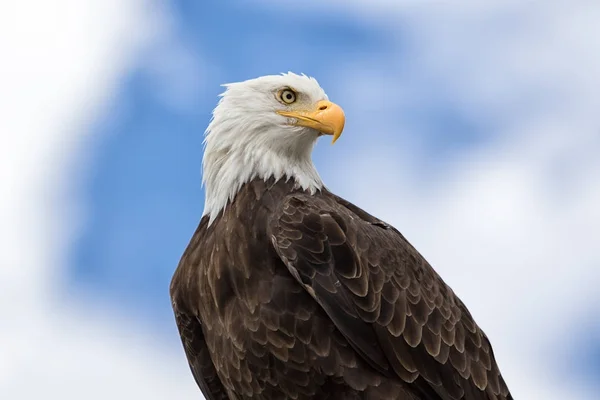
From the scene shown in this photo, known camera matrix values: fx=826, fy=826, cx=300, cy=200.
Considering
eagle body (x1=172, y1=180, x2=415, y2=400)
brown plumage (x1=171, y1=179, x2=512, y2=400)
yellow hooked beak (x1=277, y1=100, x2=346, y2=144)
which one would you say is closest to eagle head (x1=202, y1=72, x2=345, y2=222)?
yellow hooked beak (x1=277, y1=100, x2=346, y2=144)

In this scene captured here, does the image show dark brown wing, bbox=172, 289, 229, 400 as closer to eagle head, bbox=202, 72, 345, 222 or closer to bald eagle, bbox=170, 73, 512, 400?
bald eagle, bbox=170, 73, 512, 400

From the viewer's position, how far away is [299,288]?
18.8 ft

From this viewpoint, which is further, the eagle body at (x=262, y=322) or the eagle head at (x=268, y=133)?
the eagle head at (x=268, y=133)

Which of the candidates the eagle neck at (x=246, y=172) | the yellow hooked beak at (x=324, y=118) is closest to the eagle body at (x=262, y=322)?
the eagle neck at (x=246, y=172)

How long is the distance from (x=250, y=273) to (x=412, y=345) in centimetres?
126

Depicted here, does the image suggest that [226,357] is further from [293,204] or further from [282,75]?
[282,75]

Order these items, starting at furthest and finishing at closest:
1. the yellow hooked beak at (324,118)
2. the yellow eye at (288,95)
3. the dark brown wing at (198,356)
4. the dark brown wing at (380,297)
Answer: the yellow eye at (288,95), the yellow hooked beak at (324,118), the dark brown wing at (198,356), the dark brown wing at (380,297)

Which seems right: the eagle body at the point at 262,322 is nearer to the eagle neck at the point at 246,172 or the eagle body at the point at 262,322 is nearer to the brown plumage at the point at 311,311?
the brown plumage at the point at 311,311

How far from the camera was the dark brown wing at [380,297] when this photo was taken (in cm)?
566

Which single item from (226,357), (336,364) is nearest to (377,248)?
(336,364)

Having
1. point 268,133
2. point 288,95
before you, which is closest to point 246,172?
point 268,133

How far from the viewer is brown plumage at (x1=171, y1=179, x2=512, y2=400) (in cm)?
566

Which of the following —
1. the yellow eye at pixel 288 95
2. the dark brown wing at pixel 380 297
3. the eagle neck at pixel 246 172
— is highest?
the yellow eye at pixel 288 95

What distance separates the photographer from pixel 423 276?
6398 millimetres
